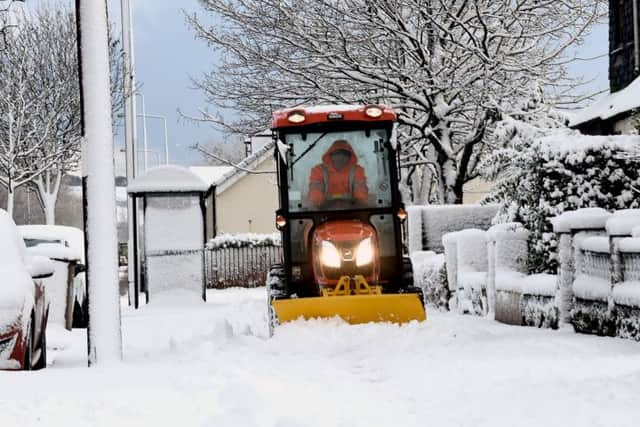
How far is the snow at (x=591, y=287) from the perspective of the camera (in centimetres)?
1048

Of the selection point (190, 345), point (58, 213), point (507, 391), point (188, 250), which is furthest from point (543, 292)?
point (58, 213)

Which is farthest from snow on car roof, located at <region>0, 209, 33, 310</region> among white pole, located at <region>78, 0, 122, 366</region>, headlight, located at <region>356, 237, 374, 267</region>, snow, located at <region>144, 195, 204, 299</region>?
snow, located at <region>144, 195, 204, 299</region>

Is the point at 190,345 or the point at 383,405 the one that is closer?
the point at 383,405

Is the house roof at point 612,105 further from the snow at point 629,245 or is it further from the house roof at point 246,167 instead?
the house roof at point 246,167

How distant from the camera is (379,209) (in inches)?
458

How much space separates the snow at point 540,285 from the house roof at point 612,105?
20.1 feet

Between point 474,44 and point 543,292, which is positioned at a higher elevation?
point 474,44

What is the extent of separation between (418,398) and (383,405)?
1.11 feet

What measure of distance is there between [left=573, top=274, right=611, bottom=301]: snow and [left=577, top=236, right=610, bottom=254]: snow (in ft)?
1.03

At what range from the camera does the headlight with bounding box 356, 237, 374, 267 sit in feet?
36.5

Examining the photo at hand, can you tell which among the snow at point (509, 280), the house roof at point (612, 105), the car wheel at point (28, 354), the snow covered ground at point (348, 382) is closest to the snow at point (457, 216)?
the house roof at point (612, 105)

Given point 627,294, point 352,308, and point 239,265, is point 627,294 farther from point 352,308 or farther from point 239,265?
Answer: point 239,265

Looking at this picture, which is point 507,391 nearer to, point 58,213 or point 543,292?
point 543,292

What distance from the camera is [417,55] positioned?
21453mm
